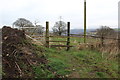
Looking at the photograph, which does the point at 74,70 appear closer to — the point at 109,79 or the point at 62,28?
the point at 109,79

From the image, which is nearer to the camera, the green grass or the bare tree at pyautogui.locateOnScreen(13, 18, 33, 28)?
the green grass

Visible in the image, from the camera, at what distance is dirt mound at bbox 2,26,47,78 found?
4.41m

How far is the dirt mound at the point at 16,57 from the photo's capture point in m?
4.41

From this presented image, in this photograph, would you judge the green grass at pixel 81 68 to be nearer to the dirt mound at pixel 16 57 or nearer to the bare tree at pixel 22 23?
the dirt mound at pixel 16 57

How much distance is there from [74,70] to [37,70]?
1.38m

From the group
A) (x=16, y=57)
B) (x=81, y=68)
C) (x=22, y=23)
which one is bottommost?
(x=81, y=68)

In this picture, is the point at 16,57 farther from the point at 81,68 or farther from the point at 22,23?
the point at 22,23

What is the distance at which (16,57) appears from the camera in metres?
4.95

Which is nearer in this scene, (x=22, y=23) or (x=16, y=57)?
(x=16, y=57)

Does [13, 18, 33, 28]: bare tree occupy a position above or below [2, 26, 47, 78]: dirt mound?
above

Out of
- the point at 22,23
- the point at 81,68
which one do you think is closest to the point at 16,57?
the point at 81,68

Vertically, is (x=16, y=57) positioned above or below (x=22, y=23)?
below

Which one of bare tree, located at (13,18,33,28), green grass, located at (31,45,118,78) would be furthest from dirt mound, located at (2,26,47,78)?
bare tree, located at (13,18,33,28)

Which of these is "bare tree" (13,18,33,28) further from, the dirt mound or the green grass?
the green grass
